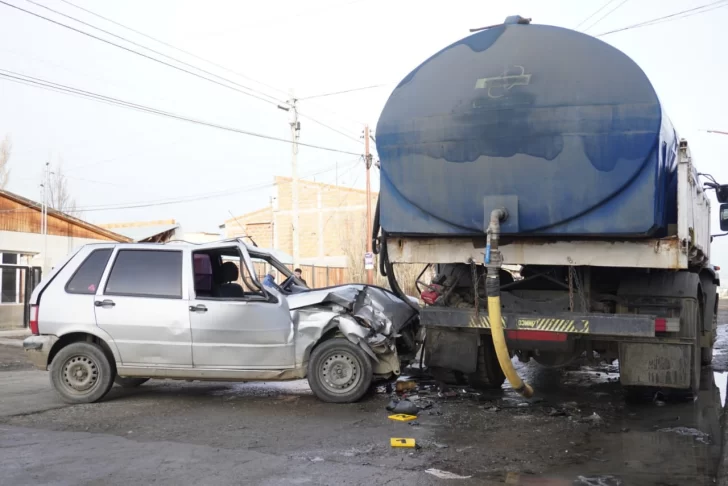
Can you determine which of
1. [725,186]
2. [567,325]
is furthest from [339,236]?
[567,325]

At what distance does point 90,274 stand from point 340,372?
3.01 meters

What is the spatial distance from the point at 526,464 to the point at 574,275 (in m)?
2.45

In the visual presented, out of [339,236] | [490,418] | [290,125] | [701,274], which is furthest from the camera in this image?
[339,236]

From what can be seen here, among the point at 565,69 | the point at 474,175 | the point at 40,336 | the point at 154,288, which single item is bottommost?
the point at 40,336

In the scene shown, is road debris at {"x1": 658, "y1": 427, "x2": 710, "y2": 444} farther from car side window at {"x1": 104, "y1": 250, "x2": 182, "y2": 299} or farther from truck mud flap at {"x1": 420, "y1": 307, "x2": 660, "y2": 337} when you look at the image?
car side window at {"x1": 104, "y1": 250, "x2": 182, "y2": 299}

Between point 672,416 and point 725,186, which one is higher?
point 725,186

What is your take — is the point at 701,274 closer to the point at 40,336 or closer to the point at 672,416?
the point at 672,416

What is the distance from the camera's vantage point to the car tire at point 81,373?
7785 millimetres

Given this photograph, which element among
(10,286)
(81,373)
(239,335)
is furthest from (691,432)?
(10,286)

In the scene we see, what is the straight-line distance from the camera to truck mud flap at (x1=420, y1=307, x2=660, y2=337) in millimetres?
6676

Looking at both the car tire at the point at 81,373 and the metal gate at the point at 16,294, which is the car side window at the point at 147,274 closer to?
the car tire at the point at 81,373

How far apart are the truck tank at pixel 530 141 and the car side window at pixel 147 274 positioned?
8.30 feet

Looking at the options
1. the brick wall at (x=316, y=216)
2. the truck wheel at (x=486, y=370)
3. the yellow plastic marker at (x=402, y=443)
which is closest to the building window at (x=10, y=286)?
the truck wheel at (x=486, y=370)

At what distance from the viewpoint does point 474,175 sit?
22.2ft
